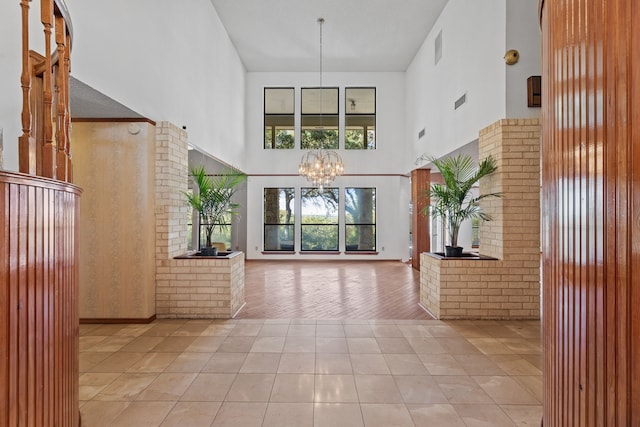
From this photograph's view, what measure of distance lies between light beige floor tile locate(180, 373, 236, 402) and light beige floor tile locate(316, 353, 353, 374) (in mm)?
780

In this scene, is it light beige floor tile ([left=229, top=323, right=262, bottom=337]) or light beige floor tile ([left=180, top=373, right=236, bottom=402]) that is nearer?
light beige floor tile ([left=180, top=373, right=236, bottom=402])

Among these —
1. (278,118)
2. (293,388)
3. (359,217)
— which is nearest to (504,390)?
(293,388)

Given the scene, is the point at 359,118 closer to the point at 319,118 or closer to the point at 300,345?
the point at 319,118

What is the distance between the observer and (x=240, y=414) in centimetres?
246

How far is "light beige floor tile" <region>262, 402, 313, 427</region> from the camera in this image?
7.72ft

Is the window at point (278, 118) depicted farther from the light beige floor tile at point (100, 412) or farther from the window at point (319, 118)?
the light beige floor tile at point (100, 412)

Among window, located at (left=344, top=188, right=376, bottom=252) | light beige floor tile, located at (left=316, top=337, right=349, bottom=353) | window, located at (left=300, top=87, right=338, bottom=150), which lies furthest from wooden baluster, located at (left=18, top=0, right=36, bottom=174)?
window, located at (left=344, top=188, right=376, bottom=252)

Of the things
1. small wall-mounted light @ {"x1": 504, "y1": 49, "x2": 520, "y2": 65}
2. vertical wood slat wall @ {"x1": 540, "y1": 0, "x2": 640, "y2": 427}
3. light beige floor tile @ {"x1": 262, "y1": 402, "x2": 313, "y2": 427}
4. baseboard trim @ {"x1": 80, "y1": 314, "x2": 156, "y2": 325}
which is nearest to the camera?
vertical wood slat wall @ {"x1": 540, "y1": 0, "x2": 640, "y2": 427}

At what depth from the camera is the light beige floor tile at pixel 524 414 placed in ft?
7.76

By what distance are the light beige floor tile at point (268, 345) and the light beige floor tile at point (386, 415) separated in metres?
1.33

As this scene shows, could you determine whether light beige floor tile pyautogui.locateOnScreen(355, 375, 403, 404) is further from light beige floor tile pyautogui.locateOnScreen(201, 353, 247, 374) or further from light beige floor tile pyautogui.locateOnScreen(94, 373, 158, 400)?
light beige floor tile pyautogui.locateOnScreen(94, 373, 158, 400)

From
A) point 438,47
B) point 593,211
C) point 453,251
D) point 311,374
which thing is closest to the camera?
point 593,211

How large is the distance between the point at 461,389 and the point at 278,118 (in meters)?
9.47

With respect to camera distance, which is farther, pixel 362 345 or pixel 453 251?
pixel 453 251
